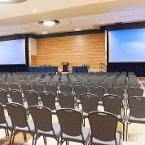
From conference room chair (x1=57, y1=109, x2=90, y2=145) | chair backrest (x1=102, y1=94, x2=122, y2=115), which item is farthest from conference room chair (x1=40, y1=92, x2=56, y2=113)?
conference room chair (x1=57, y1=109, x2=90, y2=145)

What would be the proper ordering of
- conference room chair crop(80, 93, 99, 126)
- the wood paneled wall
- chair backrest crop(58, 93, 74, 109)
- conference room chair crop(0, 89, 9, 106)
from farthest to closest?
the wood paneled wall < conference room chair crop(0, 89, 9, 106) < chair backrest crop(58, 93, 74, 109) < conference room chair crop(80, 93, 99, 126)

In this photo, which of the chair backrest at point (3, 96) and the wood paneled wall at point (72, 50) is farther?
the wood paneled wall at point (72, 50)

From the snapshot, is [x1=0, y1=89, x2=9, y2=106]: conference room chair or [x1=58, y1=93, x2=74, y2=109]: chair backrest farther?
[x1=0, y1=89, x2=9, y2=106]: conference room chair

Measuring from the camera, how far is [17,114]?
382 cm

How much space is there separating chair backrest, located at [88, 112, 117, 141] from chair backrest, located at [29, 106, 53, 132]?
73 centimetres

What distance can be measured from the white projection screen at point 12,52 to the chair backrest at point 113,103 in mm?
19238

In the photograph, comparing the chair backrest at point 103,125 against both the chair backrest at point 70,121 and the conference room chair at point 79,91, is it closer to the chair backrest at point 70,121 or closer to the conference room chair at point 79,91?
the chair backrest at point 70,121

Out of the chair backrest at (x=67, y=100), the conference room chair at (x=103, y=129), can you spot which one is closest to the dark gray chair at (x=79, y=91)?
the chair backrest at (x=67, y=100)

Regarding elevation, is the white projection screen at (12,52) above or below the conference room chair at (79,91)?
above

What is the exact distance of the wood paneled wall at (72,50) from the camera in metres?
21.2

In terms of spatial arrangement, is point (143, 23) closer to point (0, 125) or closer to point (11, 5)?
point (11, 5)

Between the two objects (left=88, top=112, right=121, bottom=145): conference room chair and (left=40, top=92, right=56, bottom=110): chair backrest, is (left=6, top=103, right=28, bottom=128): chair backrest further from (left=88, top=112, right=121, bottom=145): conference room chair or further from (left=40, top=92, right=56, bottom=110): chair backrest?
(left=40, top=92, right=56, bottom=110): chair backrest

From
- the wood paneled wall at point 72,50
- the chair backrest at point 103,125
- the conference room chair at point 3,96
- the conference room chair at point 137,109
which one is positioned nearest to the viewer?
the chair backrest at point 103,125

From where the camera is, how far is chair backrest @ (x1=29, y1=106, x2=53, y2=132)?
11.5ft
